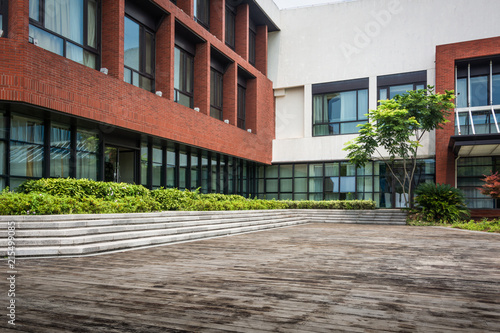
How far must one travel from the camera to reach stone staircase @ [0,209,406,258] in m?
7.68

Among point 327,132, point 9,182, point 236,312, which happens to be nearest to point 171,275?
point 236,312

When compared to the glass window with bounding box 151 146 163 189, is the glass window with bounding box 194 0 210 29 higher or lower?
higher

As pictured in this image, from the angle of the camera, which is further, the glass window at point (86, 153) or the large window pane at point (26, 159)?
the glass window at point (86, 153)

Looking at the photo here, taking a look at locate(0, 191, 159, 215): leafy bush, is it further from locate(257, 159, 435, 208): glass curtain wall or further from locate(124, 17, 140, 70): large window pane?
locate(257, 159, 435, 208): glass curtain wall

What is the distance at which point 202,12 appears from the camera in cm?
2277

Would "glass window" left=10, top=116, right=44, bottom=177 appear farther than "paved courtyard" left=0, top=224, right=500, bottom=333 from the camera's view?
Yes

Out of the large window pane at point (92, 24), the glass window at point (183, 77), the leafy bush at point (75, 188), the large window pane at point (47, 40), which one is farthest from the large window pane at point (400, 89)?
the large window pane at point (47, 40)

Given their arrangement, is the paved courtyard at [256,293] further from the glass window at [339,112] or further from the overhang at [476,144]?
the glass window at [339,112]

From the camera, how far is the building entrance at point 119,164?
1648cm

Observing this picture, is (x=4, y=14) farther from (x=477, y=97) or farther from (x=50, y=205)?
(x=477, y=97)

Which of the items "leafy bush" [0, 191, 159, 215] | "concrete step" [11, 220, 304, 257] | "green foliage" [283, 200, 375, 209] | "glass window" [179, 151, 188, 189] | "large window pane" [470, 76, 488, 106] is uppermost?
"large window pane" [470, 76, 488, 106]

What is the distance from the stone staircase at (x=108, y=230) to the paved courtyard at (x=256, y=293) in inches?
A: 22.6

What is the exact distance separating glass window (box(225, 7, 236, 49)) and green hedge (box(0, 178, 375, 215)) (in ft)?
40.8

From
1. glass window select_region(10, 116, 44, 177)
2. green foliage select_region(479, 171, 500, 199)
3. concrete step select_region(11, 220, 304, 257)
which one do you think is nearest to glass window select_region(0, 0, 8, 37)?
glass window select_region(10, 116, 44, 177)
